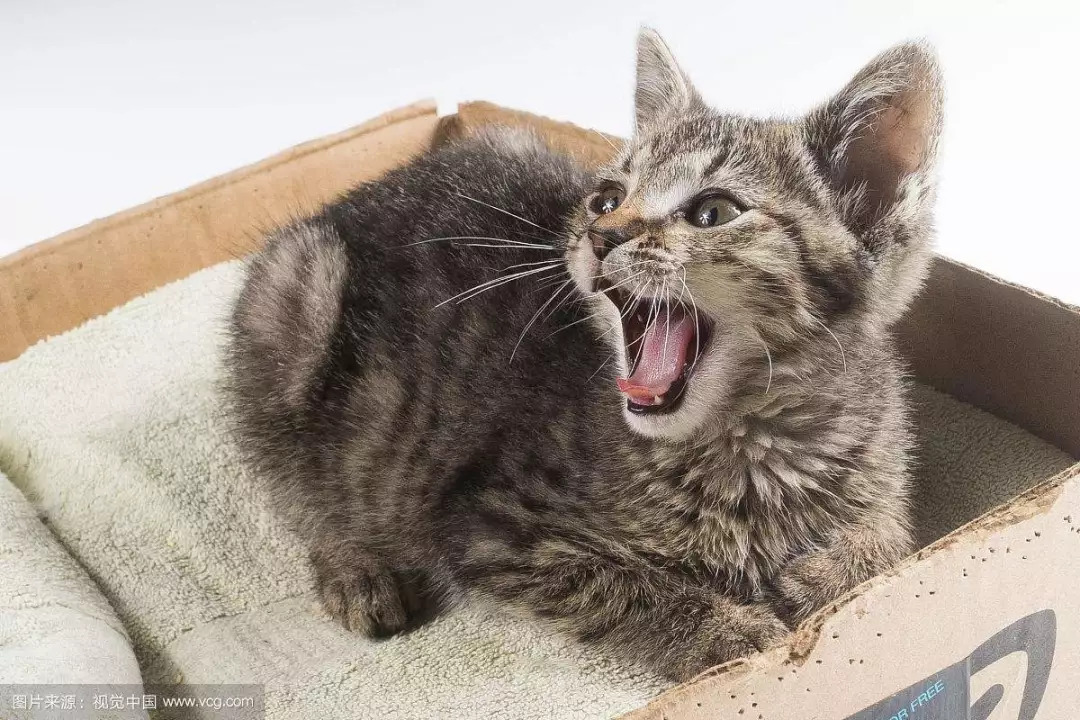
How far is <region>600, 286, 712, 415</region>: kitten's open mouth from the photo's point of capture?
1.32 meters

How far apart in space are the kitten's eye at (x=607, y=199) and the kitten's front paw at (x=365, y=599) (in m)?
0.77

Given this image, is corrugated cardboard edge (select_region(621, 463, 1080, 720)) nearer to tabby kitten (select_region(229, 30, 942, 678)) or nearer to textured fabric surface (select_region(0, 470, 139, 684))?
tabby kitten (select_region(229, 30, 942, 678))

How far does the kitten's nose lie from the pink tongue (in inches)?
5.0

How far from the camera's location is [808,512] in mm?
1431

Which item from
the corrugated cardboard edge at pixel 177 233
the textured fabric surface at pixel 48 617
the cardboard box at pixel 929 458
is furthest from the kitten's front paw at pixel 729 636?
the corrugated cardboard edge at pixel 177 233

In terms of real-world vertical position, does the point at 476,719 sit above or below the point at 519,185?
below

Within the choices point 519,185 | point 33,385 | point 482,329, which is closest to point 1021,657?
point 482,329

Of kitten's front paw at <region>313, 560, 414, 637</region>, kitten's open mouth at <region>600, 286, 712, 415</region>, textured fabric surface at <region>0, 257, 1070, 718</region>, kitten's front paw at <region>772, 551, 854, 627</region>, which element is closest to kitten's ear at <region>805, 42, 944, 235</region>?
kitten's open mouth at <region>600, 286, 712, 415</region>

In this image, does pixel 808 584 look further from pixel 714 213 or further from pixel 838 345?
pixel 714 213

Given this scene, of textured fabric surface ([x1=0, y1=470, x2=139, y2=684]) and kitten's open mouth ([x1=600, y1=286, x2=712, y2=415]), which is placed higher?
kitten's open mouth ([x1=600, y1=286, x2=712, y2=415])

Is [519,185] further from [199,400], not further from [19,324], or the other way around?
[19,324]

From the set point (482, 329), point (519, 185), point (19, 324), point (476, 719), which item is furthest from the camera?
point (19, 324)

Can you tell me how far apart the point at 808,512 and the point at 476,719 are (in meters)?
0.55

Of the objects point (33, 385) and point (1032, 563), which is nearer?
point (1032, 563)
